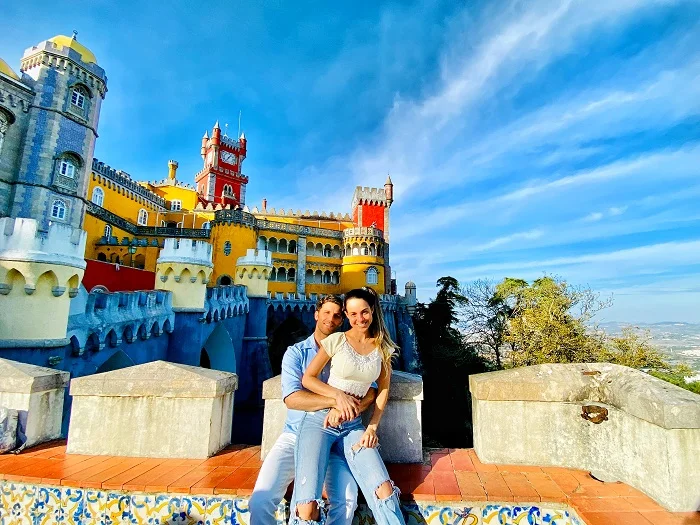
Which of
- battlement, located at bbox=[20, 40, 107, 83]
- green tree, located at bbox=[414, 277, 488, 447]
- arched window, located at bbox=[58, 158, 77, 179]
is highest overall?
battlement, located at bbox=[20, 40, 107, 83]

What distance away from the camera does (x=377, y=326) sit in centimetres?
285

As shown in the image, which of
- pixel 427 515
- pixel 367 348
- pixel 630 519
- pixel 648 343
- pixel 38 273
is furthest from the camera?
pixel 648 343

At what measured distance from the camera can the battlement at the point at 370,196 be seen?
40938 mm

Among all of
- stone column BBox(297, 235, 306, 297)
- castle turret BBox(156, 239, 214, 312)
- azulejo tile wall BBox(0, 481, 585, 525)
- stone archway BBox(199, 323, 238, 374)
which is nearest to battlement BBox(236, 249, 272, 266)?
stone archway BBox(199, 323, 238, 374)

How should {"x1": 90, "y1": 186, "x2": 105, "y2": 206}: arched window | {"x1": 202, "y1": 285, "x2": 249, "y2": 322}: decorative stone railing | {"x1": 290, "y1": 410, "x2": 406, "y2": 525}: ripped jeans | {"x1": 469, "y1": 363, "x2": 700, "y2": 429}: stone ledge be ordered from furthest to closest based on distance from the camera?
{"x1": 90, "y1": 186, "x2": 105, "y2": 206}: arched window → {"x1": 202, "y1": 285, "x2": 249, "y2": 322}: decorative stone railing → {"x1": 469, "y1": 363, "x2": 700, "y2": 429}: stone ledge → {"x1": 290, "y1": 410, "x2": 406, "y2": 525}: ripped jeans

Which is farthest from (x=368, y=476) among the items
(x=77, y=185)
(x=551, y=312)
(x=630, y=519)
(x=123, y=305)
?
(x=77, y=185)

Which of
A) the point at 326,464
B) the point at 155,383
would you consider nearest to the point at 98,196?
the point at 155,383

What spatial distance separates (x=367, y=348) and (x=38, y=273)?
6.51 m

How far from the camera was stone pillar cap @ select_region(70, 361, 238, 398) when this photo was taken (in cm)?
293

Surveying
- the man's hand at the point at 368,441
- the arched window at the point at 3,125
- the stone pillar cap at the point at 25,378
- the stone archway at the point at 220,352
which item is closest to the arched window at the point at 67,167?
the arched window at the point at 3,125

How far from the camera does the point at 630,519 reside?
215 centimetres

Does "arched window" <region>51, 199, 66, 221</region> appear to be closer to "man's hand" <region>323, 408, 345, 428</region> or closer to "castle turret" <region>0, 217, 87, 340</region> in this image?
"castle turret" <region>0, 217, 87, 340</region>

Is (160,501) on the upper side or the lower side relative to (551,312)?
lower

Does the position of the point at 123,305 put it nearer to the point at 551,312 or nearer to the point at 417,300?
the point at 551,312
